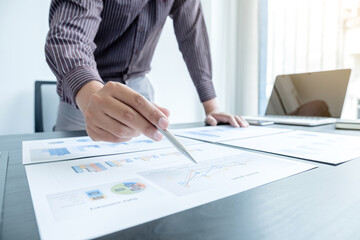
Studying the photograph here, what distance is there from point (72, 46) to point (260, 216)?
0.49 m

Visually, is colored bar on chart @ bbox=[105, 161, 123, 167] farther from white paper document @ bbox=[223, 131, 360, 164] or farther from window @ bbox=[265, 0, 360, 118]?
window @ bbox=[265, 0, 360, 118]

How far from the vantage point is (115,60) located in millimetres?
954

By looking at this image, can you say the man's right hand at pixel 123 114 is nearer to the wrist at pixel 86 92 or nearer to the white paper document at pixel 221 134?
the wrist at pixel 86 92

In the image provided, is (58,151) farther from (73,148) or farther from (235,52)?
(235,52)

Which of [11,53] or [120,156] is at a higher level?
[11,53]

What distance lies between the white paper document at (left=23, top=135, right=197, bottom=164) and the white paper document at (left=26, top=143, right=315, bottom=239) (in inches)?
1.4

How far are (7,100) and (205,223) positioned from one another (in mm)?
1734

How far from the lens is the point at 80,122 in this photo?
0.95 m

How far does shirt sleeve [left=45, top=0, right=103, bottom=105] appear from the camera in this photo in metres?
0.52

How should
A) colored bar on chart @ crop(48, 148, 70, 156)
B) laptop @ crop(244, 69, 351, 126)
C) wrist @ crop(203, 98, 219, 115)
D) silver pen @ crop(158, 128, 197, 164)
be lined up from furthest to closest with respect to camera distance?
1. wrist @ crop(203, 98, 219, 115)
2. laptop @ crop(244, 69, 351, 126)
3. colored bar on chart @ crop(48, 148, 70, 156)
4. silver pen @ crop(158, 128, 197, 164)

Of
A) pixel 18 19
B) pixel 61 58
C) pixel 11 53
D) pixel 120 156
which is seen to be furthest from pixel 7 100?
pixel 120 156

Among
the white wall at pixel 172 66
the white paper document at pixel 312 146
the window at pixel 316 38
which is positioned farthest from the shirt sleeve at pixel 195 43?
the window at pixel 316 38

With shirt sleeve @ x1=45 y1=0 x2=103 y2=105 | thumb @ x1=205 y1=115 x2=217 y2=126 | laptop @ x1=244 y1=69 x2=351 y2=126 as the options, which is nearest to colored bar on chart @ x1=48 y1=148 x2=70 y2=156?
shirt sleeve @ x1=45 y1=0 x2=103 y2=105

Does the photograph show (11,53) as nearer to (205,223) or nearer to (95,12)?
(95,12)
